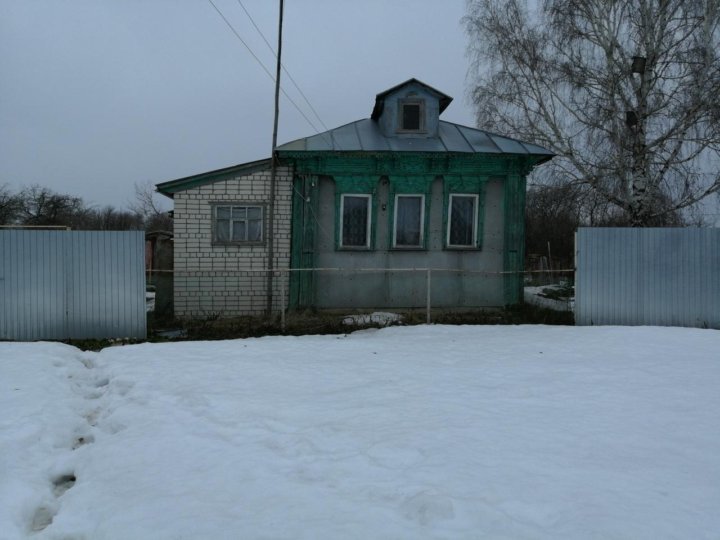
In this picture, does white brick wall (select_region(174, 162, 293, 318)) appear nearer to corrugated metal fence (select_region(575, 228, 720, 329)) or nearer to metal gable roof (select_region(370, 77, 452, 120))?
metal gable roof (select_region(370, 77, 452, 120))

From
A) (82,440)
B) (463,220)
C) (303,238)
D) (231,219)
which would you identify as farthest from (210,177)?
(82,440)

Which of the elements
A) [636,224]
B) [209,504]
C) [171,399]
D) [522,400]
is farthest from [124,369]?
[636,224]

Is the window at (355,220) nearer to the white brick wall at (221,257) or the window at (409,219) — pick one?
the window at (409,219)

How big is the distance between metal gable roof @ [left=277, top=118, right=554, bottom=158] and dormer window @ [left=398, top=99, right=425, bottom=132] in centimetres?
41

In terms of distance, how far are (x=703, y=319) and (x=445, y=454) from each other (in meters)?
8.32

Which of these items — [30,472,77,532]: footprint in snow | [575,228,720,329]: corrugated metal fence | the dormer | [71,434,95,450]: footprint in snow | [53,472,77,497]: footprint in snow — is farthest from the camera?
the dormer

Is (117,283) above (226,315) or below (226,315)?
above

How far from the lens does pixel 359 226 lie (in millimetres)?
11367

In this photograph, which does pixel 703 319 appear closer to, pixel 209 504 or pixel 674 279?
pixel 674 279

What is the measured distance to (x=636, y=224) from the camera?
612 inches

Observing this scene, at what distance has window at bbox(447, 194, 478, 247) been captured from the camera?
11.4 metres

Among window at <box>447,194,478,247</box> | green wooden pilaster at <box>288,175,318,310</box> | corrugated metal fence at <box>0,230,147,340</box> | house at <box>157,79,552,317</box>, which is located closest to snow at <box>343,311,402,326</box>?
house at <box>157,79,552,317</box>

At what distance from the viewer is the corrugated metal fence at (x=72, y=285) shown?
344 inches

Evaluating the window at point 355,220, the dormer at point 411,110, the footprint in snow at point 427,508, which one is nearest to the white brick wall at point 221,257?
the window at point 355,220
